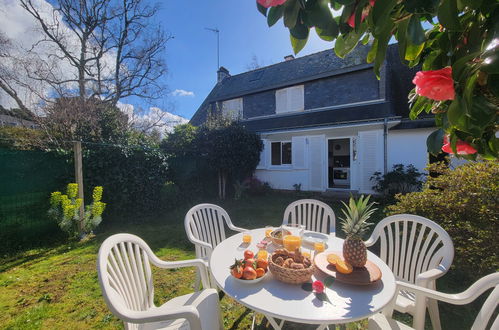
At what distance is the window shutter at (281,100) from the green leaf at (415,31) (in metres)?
11.2

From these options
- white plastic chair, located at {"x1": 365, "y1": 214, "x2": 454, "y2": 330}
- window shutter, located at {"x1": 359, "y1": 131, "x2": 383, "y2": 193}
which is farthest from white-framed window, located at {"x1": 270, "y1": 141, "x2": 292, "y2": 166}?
white plastic chair, located at {"x1": 365, "y1": 214, "x2": 454, "y2": 330}

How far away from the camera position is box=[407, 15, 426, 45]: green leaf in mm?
680

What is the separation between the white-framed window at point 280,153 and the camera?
33.8ft

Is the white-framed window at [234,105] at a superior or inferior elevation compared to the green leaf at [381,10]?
superior

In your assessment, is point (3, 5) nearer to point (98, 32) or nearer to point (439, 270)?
point (98, 32)

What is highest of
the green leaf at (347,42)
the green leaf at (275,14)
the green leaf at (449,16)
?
the green leaf at (275,14)

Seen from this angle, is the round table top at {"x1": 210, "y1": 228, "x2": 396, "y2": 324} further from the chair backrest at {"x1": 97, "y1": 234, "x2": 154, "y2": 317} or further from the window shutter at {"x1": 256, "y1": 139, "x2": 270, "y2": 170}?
the window shutter at {"x1": 256, "y1": 139, "x2": 270, "y2": 170}

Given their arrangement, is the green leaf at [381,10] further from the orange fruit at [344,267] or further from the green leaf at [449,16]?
the orange fruit at [344,267]

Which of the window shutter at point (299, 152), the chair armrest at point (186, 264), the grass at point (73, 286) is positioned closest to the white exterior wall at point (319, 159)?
the window shutter at point (299, 152)

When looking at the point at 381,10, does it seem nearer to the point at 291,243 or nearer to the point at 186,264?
the point at 291,243

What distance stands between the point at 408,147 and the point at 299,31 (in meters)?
8.84

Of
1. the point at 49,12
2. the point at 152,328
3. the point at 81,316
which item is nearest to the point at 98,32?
the point at 49,12

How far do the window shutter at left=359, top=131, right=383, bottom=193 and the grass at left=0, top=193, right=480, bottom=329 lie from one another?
5.53 meters

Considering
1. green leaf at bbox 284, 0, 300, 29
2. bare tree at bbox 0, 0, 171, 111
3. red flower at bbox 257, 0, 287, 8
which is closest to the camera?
red flower at bbox 257, 0, 287, 8
